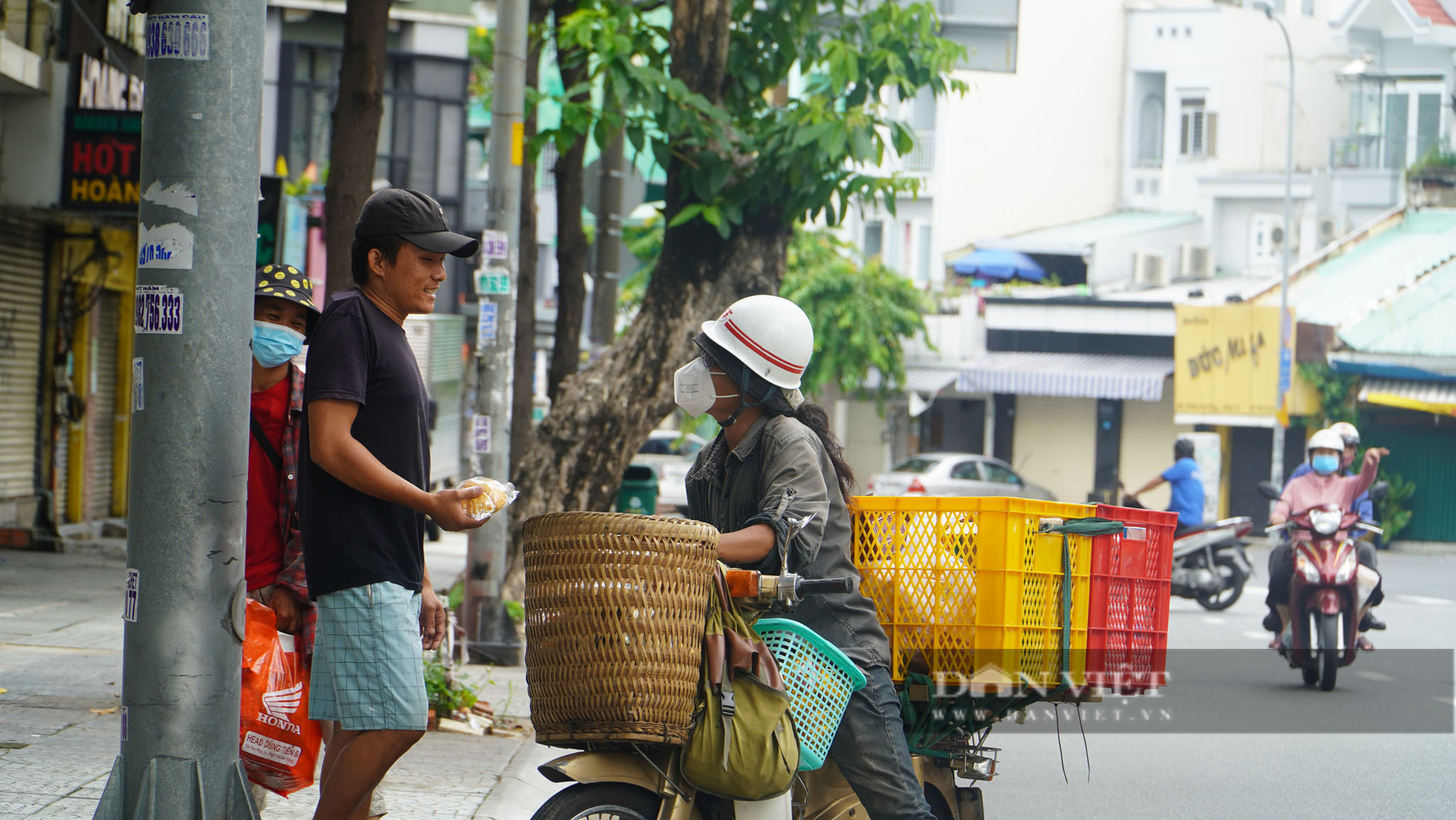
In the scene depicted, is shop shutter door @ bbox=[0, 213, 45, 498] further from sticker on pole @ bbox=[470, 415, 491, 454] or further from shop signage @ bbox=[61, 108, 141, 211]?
sticker on pole @ bbox=[470, 415, 491, 454]

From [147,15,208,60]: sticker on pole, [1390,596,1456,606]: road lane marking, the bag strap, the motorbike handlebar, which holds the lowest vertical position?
[1390,596,1456,606]: road lane marking

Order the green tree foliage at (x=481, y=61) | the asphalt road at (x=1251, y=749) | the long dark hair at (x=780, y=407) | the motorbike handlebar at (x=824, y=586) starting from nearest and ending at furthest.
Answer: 1. the motorbike handlebar at (x=824, y=586)
2. the long dark hair at (x=780, y=407)
3. the asphalt road at (x=1251, y=749)
4. the green tree foliage at (x=481, y=61)

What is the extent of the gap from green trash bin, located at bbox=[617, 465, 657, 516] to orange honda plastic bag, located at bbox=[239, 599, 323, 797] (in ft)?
24.2

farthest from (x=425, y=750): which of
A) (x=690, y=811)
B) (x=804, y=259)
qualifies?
(x=804, y=259)

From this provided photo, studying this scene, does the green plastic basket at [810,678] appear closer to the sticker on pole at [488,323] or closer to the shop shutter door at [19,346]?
the sticker on pole at [488,323]

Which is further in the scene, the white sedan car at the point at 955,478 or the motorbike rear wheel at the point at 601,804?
the white sedan car at the point at 955,478

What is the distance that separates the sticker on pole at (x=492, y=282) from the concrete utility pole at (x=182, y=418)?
5.70m

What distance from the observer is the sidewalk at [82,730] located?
5422 millimetres

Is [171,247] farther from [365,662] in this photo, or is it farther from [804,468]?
[804,468]

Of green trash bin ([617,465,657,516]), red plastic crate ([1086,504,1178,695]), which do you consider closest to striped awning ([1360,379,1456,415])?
green trash bin ([617,465,657,516])

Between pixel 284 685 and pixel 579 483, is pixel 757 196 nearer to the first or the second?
pixel 579 483

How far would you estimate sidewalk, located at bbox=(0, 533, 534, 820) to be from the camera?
542cm

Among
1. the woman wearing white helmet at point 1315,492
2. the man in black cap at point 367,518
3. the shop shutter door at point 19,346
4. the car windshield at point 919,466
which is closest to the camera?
the man in black cap at point 367,518

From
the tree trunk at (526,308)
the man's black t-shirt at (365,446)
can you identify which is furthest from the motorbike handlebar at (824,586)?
the tree trunk at (526,308)
